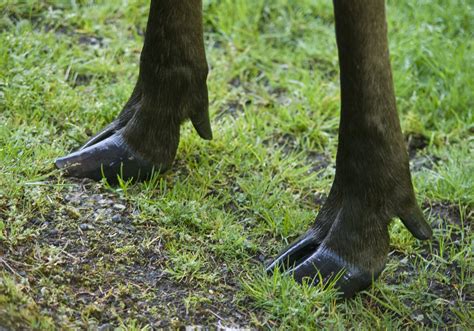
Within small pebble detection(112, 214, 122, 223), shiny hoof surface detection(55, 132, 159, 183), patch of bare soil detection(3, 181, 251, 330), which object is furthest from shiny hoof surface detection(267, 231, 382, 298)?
shiny hoof surface detection(55, 132, 159, 183)

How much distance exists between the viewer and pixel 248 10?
522 centimetres

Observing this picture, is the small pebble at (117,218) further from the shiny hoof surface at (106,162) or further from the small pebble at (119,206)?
the shiny hoof surface at (106,162)

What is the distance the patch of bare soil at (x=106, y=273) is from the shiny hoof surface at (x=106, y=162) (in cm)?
11

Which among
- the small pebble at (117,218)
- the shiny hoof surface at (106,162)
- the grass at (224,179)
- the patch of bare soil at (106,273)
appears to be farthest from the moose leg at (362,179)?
the shiny hoof surface at (106,162)

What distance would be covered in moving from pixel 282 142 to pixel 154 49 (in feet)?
3.43

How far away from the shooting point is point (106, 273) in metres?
3.05

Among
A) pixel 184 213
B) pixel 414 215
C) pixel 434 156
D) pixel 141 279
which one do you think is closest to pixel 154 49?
pixel 184 213

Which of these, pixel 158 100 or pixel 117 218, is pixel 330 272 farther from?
pixel 158 100

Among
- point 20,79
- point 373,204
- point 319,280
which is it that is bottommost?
point 319,280

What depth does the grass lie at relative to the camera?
9.86 ft

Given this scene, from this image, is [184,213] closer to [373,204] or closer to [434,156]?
[373,204]

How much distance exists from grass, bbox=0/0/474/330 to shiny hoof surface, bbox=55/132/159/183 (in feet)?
0.18

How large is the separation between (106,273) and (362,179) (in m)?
1.00

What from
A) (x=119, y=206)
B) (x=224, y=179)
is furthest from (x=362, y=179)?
(x=119, y=206)
